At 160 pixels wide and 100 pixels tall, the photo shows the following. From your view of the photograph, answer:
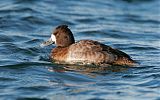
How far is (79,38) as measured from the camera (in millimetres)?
17531

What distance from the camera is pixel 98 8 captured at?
22.8 metres

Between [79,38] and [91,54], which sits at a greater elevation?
[79,38]

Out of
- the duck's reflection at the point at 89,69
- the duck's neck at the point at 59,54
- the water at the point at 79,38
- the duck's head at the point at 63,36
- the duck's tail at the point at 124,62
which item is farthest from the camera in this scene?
the duck's head at the point at 63,36

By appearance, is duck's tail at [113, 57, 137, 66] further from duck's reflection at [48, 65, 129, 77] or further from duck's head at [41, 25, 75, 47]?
duck's head at [41, 25, 75, 47]

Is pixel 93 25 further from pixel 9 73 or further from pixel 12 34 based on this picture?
pixel 9 73

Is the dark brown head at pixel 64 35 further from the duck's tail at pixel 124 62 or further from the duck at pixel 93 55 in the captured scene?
the duck's tail at pixel 124 62

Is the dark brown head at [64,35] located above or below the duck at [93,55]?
above

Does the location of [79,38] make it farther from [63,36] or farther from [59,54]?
[59,54]

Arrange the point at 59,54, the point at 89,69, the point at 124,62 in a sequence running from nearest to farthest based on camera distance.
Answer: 1. the point at 89,69
2. the point at 124,62
3. the point at 59,54

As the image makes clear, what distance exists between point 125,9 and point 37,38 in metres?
7.21

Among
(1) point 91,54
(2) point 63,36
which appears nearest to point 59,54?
(2) point 63,36

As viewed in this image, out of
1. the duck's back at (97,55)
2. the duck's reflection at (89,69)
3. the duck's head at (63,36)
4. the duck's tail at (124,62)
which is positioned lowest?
the duck's reflection at (89,69)

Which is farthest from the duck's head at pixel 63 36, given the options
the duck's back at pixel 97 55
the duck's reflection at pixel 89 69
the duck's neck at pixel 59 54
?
the duck's reflection at pixel 89 69

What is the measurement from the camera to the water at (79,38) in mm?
11367
